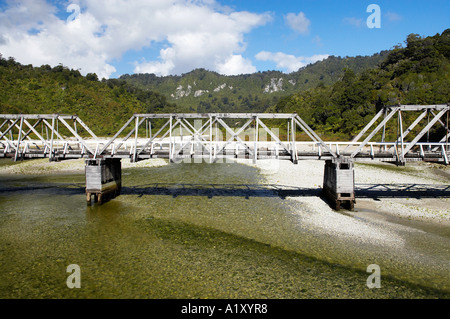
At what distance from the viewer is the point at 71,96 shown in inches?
3991

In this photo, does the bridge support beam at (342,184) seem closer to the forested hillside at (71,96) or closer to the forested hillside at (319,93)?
the forested hillside at (319,93)

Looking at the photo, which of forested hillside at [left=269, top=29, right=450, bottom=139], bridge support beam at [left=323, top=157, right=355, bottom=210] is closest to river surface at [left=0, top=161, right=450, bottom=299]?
bridge support beam at [left=323, top=157, right=355, bottom=210]

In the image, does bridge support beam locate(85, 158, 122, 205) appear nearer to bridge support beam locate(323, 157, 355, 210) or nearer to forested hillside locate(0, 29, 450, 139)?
bridge support beam locate(323, 157, 355, 210)

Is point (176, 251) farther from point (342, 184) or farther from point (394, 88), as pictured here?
point (394, 88)

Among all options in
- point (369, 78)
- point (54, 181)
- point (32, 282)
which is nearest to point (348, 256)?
point (32, 282)

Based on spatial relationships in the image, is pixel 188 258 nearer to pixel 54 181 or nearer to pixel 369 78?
pixel 54 181

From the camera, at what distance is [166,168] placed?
158ft

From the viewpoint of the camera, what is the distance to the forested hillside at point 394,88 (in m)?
66.0

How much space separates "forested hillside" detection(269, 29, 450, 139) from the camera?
65975 millimetres

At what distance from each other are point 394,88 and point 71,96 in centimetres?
10457

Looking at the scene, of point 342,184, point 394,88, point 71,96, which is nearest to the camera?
point 342,184

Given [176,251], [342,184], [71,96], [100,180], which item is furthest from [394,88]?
[71,96]

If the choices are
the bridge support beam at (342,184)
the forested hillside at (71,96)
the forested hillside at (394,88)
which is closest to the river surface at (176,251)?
the bridge support beam at (342,184)
